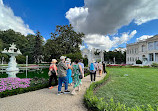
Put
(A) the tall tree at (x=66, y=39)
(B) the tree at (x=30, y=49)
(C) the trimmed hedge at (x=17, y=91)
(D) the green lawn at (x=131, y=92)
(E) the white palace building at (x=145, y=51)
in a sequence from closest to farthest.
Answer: (D) the green lawn at (x=131, y=92) < (C) the trimmed hedge at (x=17, y=91) < (A) the tall tree at (x=66, y=39) < (B) the tree at (x=30, y=49) < (E) the white palace building at (x=145, y=51)

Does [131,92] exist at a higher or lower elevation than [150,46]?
lower

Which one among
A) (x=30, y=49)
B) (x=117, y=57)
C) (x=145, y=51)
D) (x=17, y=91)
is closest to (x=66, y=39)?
(x=17, y=91)

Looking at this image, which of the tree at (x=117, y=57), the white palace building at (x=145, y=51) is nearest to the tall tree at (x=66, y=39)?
the white palace building at (x=145, y=51)

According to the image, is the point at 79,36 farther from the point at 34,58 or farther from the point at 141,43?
the point at 141,43

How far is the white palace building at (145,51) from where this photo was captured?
3570 centimetres

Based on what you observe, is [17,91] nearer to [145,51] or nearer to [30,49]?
[30,49]

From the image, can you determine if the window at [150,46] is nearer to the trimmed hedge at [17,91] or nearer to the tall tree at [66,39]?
the tall tree at [66,39]

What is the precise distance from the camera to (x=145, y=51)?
129 ft

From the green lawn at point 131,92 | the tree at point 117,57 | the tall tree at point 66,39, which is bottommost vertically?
the green lawn at point 131,92

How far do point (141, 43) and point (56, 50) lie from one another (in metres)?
40.5

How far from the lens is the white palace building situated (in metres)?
35.7

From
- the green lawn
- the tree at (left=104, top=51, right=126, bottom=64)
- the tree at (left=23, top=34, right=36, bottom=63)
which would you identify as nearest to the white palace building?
the tree at (left=104, top=51, right=126, bottom=64)

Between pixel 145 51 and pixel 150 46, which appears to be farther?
pixel 145 51

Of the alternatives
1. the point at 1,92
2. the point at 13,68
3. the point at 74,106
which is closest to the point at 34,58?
the point at 13,68
